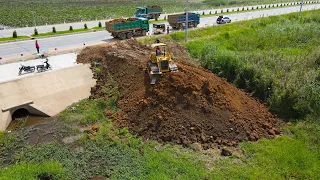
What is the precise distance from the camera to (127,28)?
32938 mm

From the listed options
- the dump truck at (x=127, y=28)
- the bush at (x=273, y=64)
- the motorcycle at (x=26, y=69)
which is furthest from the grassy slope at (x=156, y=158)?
the dump truck at (x=127, y=28)

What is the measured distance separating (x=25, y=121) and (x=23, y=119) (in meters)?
0.39

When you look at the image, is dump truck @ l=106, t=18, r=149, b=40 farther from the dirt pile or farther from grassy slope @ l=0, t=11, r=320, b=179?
grassy slope @ l=0, t=11, r=320, b=179

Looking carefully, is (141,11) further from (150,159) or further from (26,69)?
(150,159)

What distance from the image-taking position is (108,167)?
49.0ft

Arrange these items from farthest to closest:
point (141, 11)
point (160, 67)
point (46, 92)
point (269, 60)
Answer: point (141, 11) → point (269, 60) → point (46, 92) → point (160, 67)

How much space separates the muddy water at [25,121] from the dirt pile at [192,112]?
6144mm

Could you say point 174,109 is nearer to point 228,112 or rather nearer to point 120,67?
point 228,112

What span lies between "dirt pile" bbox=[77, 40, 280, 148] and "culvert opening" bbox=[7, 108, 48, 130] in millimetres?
6324

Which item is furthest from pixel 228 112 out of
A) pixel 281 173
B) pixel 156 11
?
pixel 156 11

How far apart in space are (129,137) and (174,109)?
3590mm

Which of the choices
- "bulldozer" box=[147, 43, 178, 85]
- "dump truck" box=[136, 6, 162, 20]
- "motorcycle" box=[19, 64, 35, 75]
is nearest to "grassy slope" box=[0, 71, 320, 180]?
"bulldozer" box=[147, 43, 178, 85]

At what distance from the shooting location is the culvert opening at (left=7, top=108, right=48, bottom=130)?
Answer: 767 inches

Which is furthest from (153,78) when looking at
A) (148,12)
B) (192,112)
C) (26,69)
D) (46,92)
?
(148,12)
